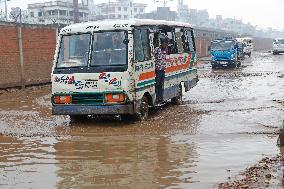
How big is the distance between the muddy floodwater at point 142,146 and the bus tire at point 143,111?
0.21 metres

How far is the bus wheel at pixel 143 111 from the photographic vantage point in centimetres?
1059

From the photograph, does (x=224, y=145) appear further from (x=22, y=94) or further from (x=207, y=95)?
(x=22, y=94)

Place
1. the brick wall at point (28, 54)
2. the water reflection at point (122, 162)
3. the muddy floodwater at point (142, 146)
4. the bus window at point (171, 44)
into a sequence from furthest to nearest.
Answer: the brick wall at point (28, 54)
the bus window at point (171, 44)
the muddy floodwater at point (142, 146)
the water reflection at point (122, 162)

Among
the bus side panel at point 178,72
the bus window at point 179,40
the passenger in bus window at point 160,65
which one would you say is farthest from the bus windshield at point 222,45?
the passenger in bus window at point 160,65

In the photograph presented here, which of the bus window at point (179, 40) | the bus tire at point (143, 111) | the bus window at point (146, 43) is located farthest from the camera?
the bus window at point (179, 40)

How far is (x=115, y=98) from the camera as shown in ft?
32.6

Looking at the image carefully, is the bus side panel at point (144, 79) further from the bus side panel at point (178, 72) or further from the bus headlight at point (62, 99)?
the bus headlight at point (62, 99)

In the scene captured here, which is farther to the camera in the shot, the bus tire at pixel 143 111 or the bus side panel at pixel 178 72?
the bus side panel at pixel 178 72

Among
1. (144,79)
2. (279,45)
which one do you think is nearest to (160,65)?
(144,79)

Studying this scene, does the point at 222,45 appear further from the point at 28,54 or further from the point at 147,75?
the point at 147,75

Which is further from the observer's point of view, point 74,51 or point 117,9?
point 117,9

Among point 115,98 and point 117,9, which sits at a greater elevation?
point 117,9

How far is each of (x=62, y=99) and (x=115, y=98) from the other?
1.30 meters

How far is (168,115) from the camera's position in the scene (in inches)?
464
